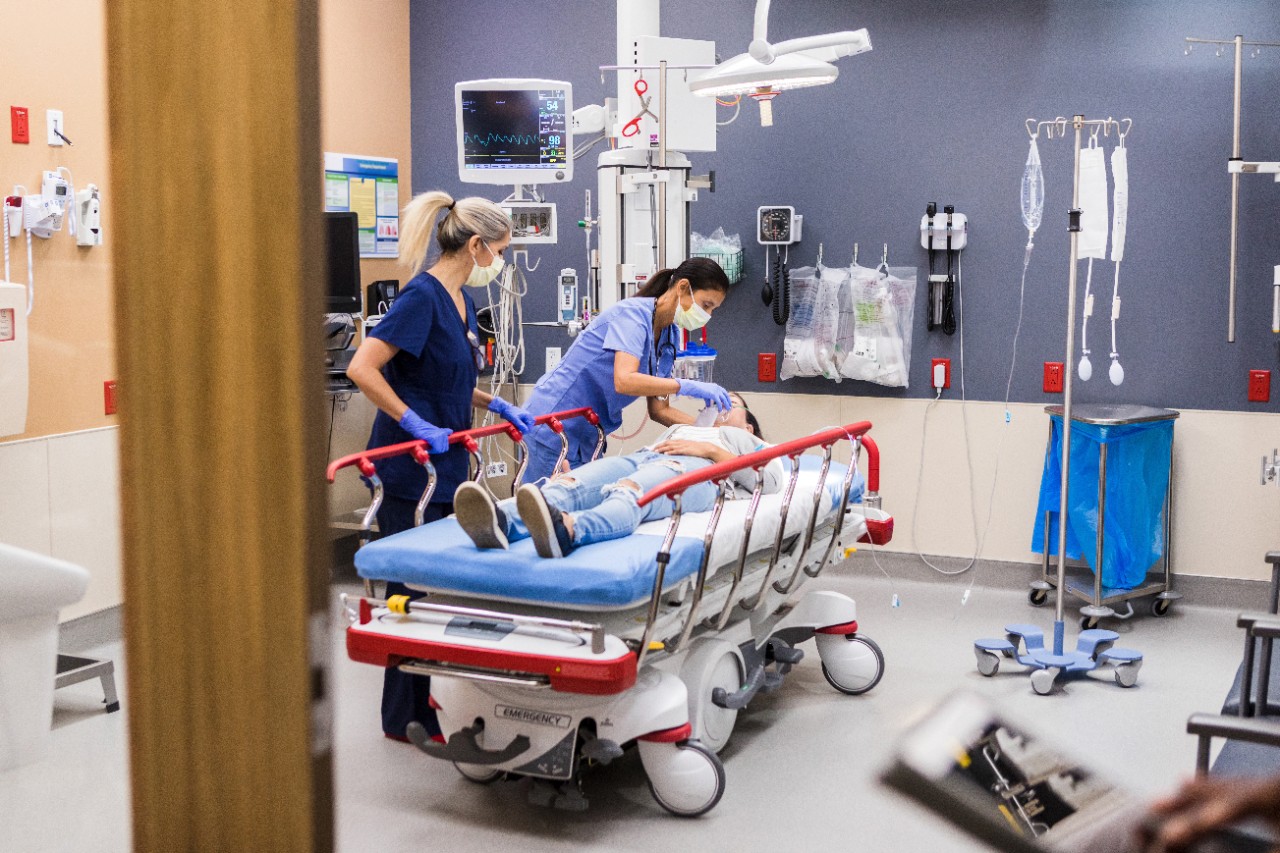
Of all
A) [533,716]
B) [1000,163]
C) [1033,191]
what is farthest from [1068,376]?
[533,716]

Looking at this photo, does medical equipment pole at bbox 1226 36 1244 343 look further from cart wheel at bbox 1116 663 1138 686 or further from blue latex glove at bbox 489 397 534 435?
blue latex glove at bbox 489 397 534 435

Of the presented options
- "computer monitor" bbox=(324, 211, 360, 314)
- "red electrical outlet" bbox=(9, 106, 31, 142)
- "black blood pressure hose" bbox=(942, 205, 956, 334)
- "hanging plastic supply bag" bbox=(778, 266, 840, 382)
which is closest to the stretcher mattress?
"red electrical outlet" bbox=(9, 106, 31, 142)

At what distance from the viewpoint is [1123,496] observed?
15.6 ft

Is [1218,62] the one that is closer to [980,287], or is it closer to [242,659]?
[980,287]

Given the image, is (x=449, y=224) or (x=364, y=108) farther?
(x=364, y=108)

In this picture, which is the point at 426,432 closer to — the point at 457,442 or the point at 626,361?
the point at 457,442

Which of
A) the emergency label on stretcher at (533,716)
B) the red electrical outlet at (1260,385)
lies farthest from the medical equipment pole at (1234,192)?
the emergency label on stretcher at (533,716)

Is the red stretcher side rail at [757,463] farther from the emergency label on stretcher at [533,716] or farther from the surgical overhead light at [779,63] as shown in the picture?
the surgical overhead light at [779,63]

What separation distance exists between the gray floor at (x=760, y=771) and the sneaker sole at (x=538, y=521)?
0.72 metres

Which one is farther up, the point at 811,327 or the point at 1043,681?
the point at 811,327

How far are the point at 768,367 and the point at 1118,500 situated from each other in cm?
164

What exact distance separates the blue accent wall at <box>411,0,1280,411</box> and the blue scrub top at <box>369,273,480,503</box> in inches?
95.7

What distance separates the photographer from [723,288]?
3957 millimetres

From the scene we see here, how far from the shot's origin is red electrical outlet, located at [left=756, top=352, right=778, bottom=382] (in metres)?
5.68
